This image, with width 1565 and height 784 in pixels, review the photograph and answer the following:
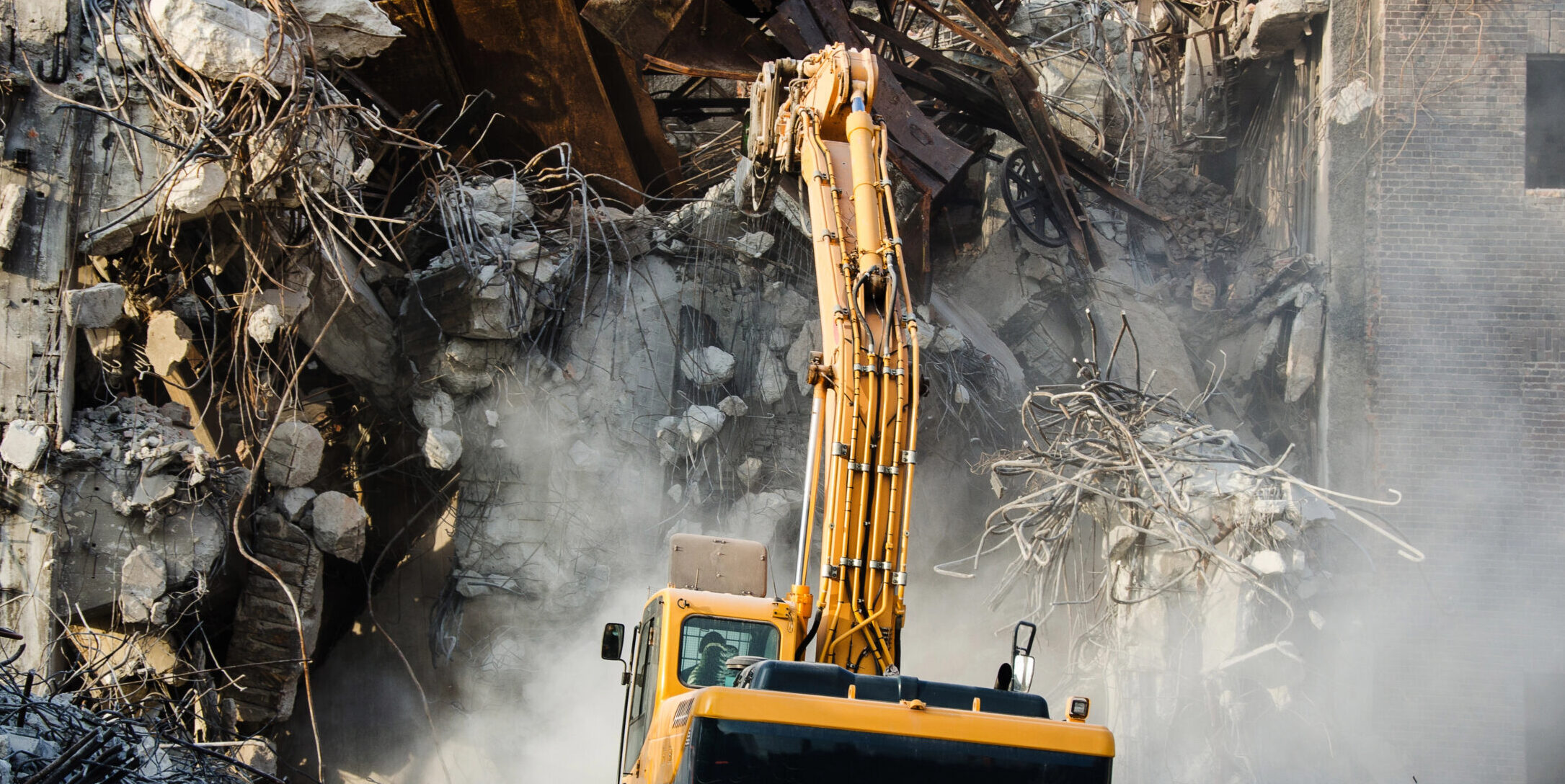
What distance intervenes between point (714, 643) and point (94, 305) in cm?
489

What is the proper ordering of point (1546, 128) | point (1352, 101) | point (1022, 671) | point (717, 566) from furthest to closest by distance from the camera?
point (1352, 101), point (1546, 128), point (717, 566), point (1022, 671)

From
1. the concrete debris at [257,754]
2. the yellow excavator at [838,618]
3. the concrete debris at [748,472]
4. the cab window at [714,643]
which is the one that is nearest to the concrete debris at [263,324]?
the concrete debris at [257,754]

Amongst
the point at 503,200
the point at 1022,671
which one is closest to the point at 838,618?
the point at 1022,671

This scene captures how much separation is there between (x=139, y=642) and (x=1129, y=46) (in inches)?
478

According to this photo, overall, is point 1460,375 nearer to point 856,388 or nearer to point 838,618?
point 856,388

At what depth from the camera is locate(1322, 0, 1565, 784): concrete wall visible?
9938 mm

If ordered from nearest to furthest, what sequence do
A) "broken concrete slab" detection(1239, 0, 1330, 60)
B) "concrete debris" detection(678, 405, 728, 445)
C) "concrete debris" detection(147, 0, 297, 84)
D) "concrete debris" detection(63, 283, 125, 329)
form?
"concrete debris" detection(63, 283, 125, 329), "concrete debris" detection(147, 0, 297, 84), "concrete debris" detection(678, 405, 728, 445), "broken concrete slab" detection(1239, 0, 1330, 60)

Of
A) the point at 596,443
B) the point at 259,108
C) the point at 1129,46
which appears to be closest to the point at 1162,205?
the point at 1129,46

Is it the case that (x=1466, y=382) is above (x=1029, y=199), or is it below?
below

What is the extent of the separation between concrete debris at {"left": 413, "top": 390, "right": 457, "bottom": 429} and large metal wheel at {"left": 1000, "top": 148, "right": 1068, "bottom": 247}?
5796 mm

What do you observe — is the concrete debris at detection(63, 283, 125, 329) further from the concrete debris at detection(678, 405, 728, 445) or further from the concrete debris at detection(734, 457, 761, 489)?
the concrete debris at detection(734, 457, 761, 489)

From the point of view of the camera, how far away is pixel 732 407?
9.87 m

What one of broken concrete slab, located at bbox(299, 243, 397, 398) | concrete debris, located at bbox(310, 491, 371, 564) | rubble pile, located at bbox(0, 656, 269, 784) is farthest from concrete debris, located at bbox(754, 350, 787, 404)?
rubble pile, located at bbox(0, 656, 269, 784)

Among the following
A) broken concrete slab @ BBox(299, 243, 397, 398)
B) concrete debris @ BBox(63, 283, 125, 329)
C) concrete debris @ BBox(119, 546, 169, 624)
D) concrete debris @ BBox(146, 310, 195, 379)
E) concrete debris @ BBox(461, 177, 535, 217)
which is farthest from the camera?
concrete debris @ BBox(461, 177, 535, 217)
